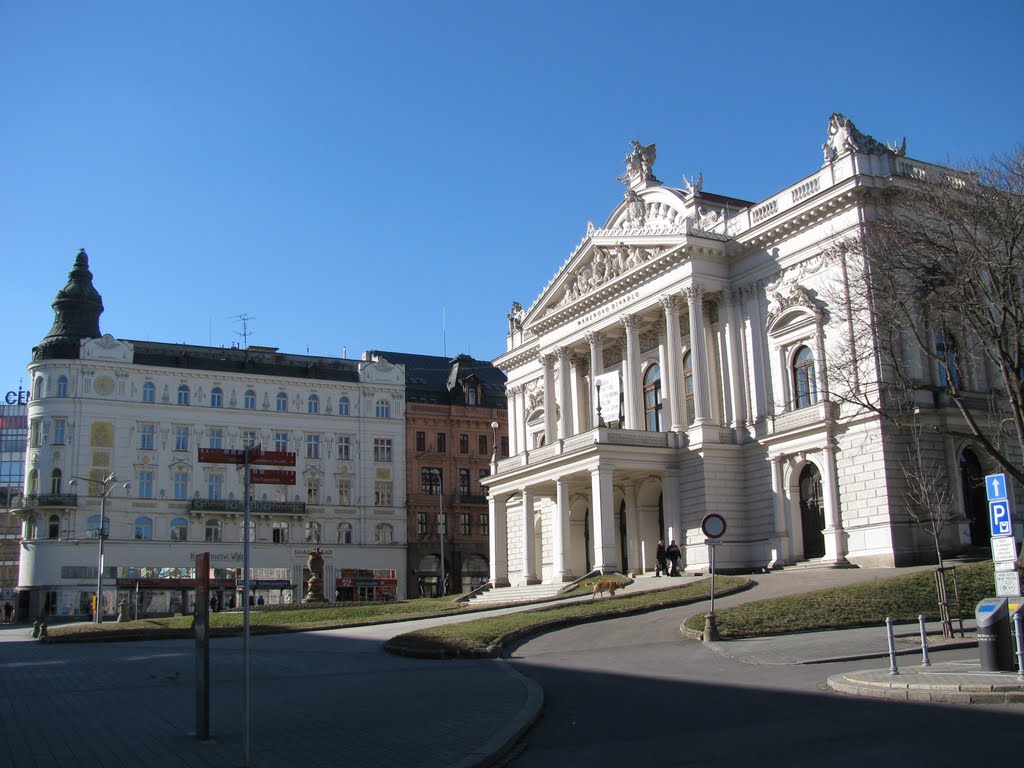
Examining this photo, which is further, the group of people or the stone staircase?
the stone staircase

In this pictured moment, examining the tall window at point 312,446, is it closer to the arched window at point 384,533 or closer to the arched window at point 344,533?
the arched window at point 344,533

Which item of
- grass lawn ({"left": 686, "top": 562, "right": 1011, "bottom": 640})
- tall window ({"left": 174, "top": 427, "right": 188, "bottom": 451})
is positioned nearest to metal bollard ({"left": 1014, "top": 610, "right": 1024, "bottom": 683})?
grass lawn ({"left": 686, "top": 562, "right": 1011, "bottom": 640})

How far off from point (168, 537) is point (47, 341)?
17233 mm

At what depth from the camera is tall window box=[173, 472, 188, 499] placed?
78.8 meters

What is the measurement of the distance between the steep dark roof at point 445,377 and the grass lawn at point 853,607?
5995 centimetres

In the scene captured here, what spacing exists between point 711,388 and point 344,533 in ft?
137

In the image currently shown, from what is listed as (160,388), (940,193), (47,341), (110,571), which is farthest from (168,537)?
(940,193)

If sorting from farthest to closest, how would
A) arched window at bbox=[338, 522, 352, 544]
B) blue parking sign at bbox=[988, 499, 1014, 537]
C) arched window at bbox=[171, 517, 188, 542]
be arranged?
arched window at bbox=[338, 522, 352, 544], arched window at bbox=[171, 517, 188, 542], blue parking sign at bbox=[988, 499, 1014, 537]

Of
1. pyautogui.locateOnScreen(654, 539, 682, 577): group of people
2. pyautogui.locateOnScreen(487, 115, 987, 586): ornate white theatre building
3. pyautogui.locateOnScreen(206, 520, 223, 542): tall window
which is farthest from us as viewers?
pyautogui.locateOnScreen(206, 520, 223, 542): tall window

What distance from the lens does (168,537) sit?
77.6m

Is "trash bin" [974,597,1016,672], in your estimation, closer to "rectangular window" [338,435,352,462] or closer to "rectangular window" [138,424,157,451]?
"rectangular window" [138,424,157,451]

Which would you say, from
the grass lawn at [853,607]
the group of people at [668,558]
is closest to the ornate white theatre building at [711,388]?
the group of people at [668,558]

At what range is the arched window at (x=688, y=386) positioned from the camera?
52031 millimetres

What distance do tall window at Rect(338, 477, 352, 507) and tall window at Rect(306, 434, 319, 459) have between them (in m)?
2.79
